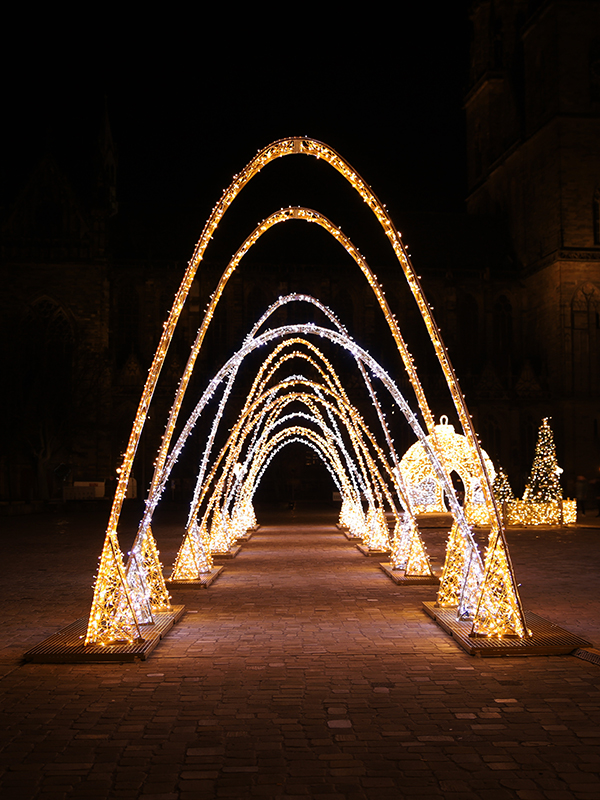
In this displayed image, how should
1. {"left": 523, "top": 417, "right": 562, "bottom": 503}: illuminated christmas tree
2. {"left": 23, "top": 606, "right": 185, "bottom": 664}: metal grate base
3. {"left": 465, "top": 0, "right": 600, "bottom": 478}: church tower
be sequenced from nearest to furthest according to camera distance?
{"left": 23, "top": 606, "right": 185, "bottom": 664}: metal grate base < {"left": 523, "top": 417, "right": 562, "bottom": 503}: illuminated christmas tree < {"left": 465, "top": 0, "right": 600, "bottom": 478}: church tower

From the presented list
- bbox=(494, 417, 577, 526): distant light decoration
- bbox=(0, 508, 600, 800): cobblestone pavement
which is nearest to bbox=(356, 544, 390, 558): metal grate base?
bbox=(0, 508, 600, 800): cobblestone pavement

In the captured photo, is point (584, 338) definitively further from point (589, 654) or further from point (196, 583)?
point (589, 654)

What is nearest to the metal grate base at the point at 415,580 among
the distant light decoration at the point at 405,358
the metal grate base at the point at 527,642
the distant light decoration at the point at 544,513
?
the distant light decoration at the point at 405,358

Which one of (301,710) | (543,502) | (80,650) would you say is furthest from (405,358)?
(543,502)

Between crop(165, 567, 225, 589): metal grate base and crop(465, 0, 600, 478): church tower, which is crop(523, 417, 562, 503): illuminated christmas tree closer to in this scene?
crop(165, 567, 225, 589): metal grate base

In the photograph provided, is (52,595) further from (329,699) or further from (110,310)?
(110,310)

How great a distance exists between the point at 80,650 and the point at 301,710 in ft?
8.10

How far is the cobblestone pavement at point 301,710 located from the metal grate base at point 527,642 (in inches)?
6.0

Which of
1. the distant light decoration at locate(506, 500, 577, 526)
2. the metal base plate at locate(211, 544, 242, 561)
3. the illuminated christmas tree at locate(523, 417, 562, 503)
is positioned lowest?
the metal base plate at locate(211, 544, 242, 561)

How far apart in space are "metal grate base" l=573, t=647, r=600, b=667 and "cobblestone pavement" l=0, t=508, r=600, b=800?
3.4 inches

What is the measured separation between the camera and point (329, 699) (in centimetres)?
609

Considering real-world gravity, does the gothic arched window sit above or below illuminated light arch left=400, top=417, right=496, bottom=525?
above

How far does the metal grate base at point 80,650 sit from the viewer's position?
733 centimetres

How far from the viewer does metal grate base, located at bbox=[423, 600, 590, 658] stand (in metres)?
7.46
